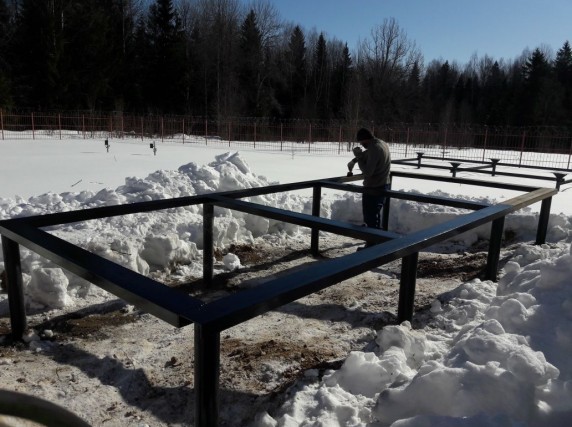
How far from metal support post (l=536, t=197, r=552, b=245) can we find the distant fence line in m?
19.6

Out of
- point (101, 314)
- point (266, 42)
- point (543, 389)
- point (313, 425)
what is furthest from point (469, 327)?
point (266, 42)

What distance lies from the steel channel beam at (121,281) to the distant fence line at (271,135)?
2320 cm

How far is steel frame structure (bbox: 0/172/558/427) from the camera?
200 centimetres

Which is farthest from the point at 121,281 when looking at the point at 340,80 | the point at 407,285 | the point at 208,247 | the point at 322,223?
the point at 340,80

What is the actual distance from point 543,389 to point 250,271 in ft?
11.6

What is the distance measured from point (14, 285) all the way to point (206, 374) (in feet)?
7.32

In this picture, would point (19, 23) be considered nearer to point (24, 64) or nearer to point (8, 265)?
point (24, 64)

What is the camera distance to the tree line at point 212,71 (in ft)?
122

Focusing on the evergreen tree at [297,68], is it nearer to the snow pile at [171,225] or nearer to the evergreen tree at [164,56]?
the evergreen tree at [164,56]

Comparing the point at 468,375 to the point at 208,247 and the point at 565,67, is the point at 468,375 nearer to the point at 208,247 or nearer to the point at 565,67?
the point at 208,247

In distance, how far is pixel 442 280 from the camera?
5.17m

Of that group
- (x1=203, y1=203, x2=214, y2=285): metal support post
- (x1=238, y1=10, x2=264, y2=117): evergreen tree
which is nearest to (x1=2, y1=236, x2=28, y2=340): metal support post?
(x1=203, y1=203, x2=214, y2=285): metal support post

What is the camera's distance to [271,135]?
36.1 m

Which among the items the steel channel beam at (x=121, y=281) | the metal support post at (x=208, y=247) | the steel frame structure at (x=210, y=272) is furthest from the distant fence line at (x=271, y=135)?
the steel channel beam at (x=121, y=281)
